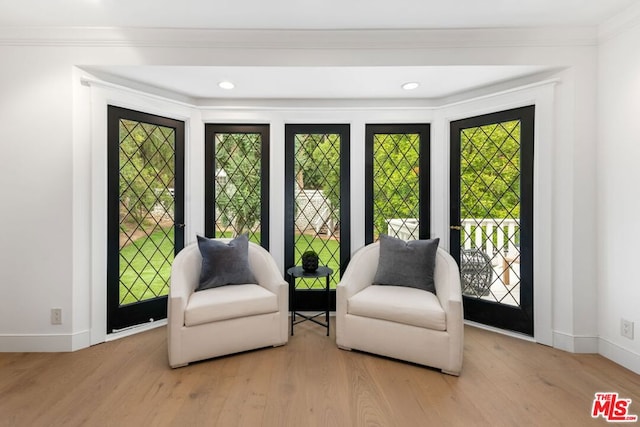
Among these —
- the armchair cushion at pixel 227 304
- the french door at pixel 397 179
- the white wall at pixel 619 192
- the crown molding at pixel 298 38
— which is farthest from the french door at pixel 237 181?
the white wall at pixel 619 192

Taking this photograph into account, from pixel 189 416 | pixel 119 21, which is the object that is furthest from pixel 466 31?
pixel 189 416

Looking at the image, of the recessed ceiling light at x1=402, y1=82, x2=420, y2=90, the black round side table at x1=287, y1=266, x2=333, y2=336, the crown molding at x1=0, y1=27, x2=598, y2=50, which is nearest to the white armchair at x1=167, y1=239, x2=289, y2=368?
the black round side table at x1=287, y1=266, x2=333, y2=336

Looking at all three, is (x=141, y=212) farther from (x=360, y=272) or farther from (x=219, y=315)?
(x=360, y=272)

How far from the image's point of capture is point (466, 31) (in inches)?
99.7

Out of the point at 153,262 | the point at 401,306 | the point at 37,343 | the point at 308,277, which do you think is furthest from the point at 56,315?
the point at 401,306

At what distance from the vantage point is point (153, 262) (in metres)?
3.19

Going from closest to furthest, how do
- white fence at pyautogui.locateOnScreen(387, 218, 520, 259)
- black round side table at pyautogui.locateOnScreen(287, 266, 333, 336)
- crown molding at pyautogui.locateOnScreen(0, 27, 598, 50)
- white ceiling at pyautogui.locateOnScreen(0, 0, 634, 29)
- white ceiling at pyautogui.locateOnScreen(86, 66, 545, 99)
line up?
1. white ceiling at pyautogui.locateOnScreen(0, 0, 634, 29)
2. crown molding at pyautogui.locateOnScreen(0, 27, 598, 50)
3. white ceiling at pyautogui.locateOnScreen(86, 66, 545, 99)
4. black round side table at pyautogui.locateOnScreen(287, 266, 333, 336)
5. white fence at pyautogui.locateOnScreen(387, 218, 520, 259)

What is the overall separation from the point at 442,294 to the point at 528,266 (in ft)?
3.14

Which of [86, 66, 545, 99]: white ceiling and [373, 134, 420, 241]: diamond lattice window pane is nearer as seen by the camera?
[86, 66, 545, 99]: white ceiling

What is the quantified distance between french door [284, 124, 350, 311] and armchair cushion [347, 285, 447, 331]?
853 mm

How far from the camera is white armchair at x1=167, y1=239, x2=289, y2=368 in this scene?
2.32 meters

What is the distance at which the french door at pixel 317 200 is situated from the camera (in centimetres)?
345

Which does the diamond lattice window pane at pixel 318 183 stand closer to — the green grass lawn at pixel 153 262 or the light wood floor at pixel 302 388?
the green grass lawn at pixel 153 262

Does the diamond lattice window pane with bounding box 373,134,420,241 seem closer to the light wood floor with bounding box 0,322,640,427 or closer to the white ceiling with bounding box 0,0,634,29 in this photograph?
the white ceiling with bounding box 0,0,634,29
